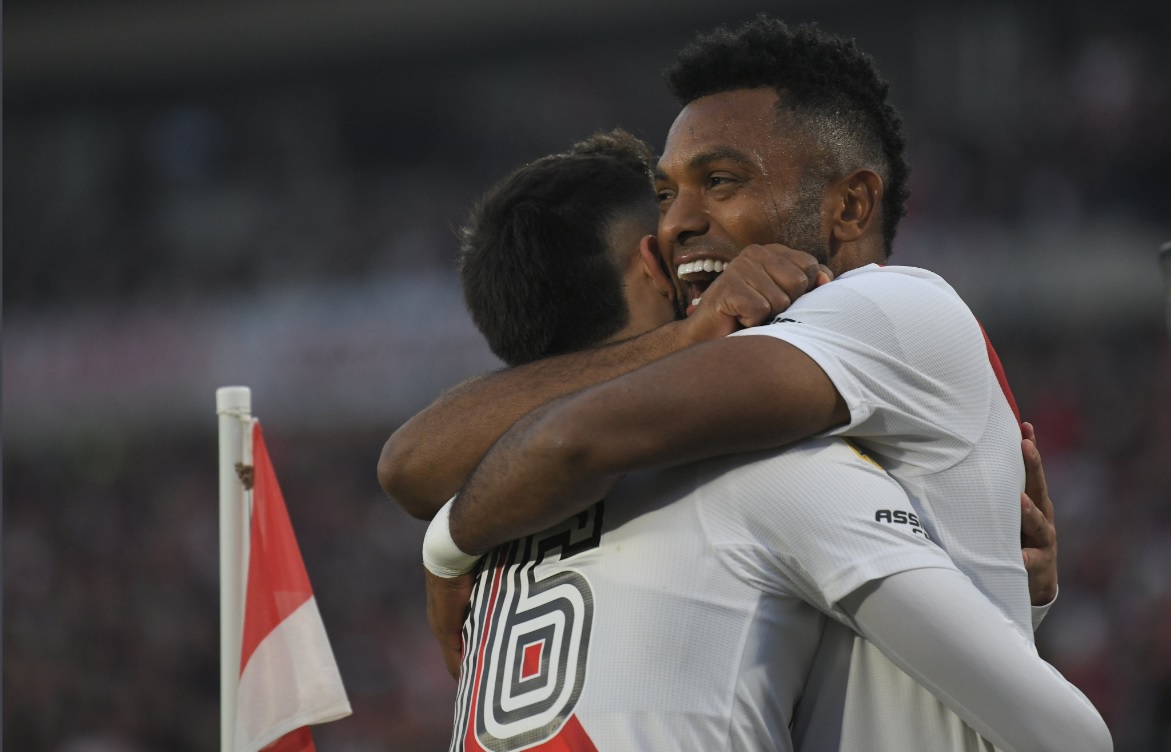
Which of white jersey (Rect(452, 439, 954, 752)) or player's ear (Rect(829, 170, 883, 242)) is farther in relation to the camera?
player's ear (Rect(829, 170, 883, 242))

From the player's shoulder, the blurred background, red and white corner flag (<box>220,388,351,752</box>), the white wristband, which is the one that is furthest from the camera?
the blurred background

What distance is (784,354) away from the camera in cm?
168

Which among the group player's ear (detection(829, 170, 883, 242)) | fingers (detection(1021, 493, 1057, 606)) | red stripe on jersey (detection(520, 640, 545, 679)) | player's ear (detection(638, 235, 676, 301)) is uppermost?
player's ear (detection(829, 170, 883, 242))

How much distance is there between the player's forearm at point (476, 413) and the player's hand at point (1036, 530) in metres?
0.60

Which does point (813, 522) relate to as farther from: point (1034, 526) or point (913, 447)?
point (1034, 526)

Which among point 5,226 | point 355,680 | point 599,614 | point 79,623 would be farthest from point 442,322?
point 599,614

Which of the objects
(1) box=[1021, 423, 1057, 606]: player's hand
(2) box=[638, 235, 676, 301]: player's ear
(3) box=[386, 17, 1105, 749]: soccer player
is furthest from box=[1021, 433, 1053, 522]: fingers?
(2) box=[638, 235, 676, 301]: player's ear

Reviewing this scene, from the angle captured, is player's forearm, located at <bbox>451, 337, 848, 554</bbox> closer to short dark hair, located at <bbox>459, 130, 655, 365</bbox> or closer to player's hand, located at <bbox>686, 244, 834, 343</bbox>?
player's hand, located at <bbox>686, 244, 834, 343</bbox>

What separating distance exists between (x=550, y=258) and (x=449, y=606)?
2.26 feet

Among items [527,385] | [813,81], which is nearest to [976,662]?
[527,385]

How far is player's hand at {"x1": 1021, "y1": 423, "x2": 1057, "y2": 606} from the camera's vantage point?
2057 millimetres

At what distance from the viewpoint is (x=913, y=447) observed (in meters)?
1.80

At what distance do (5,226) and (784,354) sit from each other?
14980 millimetres

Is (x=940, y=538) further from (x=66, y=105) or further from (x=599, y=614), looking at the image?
(x=66, y=105)
